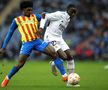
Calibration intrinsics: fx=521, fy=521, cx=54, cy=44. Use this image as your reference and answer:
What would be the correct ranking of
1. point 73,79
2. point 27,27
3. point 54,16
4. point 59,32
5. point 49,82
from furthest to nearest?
point 49,82 → point 59,32 → point 54,16 → point 27,27 → point 73,79

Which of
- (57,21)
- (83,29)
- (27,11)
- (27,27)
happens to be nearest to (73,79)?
(27,27)

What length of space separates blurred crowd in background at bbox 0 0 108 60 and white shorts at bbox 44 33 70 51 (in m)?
14.7

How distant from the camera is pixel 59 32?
14.1 metres

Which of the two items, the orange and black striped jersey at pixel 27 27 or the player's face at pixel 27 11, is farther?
the orange and black striped jersey at pixel 27 27

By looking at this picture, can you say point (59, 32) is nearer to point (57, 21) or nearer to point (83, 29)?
point (57, 21)

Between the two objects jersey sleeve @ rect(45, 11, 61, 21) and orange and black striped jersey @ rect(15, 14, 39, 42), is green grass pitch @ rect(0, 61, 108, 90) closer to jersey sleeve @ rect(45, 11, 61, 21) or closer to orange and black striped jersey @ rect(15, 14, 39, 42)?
orange and black striped jersey @ rect(15, 14, 39, 42)

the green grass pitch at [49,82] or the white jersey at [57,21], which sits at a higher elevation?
the white jersey at [57,21]

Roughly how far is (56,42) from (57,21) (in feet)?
1.86

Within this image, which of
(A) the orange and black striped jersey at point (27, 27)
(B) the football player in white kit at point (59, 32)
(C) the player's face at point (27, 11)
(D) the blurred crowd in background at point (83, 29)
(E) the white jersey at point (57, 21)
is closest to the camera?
(C) the player's face at point (27, 11)

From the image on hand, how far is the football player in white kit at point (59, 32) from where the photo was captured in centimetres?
1356

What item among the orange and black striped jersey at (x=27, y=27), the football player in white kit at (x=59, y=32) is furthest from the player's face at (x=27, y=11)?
the football player in white kit at (x=59, y=32)

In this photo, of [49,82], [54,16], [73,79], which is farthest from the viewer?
[49,82]

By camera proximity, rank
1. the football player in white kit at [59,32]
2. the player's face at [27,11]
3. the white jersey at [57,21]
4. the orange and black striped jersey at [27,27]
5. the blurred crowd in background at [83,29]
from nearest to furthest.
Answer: the player's face at [27,11]
the orange and black striped jersey at [27,27]
the football player in white kit at [59,32]
the white jersey at [57,21]
the blurred crowd in background at [83,29]

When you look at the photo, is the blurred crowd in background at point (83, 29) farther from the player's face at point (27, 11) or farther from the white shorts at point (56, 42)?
the player's face at point (27, 11)
